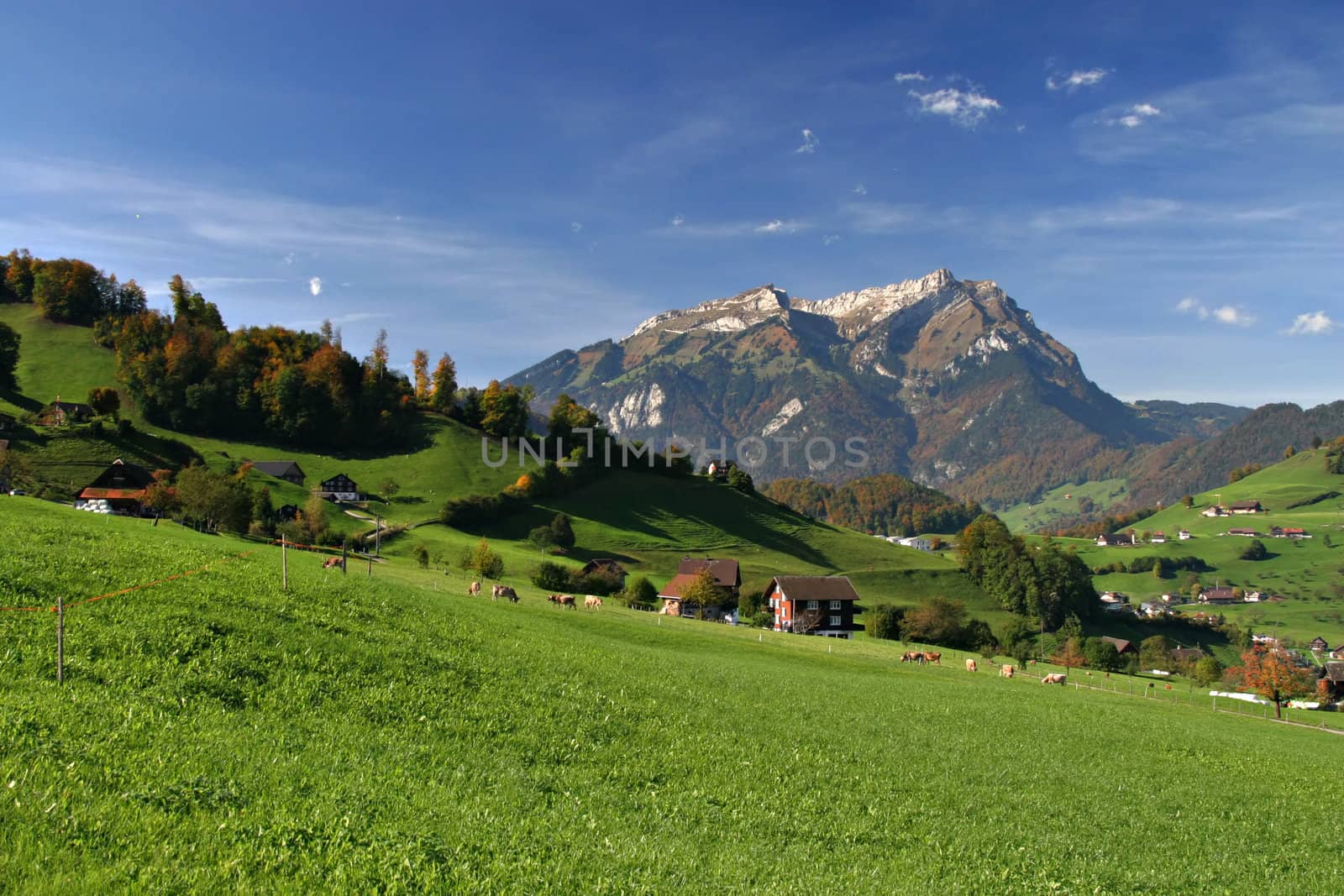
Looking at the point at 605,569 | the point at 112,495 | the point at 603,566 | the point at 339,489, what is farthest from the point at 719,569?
the point at 112,495

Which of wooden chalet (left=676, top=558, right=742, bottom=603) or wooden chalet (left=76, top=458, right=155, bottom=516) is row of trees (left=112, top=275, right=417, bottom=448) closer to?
wooden chalet (left=76, top=458, right=155, bottom=516)

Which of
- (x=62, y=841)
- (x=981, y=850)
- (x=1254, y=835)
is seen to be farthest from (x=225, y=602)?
(x=1254, y=835)

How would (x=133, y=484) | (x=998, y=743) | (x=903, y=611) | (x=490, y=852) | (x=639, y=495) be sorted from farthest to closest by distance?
(x=639, y=495) → (x=903, y=611) → (x=133, y=484) → (x=998, y=743) → (x=490, y=852)

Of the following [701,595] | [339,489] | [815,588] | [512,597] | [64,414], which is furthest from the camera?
[339,489]

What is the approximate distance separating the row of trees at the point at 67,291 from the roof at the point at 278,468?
62.9 metres

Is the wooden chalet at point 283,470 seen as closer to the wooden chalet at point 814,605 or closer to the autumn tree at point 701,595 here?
the autumn tree at point 701,595

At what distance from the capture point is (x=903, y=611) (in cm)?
11050

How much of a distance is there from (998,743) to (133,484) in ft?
337

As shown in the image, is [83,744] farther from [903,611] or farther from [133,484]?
[903,611]

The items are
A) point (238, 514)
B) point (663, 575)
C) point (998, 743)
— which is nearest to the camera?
point (998, 743)

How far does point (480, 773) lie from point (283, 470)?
408 ft

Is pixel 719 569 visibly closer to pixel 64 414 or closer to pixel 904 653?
pixel 904 653

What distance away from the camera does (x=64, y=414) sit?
114875 millimetres

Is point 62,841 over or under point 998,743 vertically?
over
